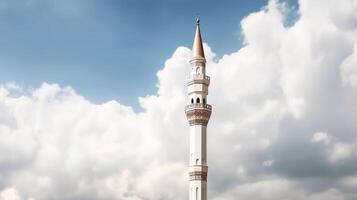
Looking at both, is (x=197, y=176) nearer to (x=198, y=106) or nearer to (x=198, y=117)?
(x=198, y=117)

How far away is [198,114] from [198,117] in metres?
0.41

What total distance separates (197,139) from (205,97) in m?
6.65

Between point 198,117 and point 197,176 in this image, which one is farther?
point 198,117

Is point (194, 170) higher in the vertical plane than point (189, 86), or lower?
lower

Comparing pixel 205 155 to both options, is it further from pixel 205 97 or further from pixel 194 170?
pixel 205 97

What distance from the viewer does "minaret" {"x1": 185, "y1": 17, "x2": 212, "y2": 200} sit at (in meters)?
68.9

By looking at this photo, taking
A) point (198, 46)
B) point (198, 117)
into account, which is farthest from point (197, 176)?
point (198, 46)

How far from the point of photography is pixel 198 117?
71.8 metres

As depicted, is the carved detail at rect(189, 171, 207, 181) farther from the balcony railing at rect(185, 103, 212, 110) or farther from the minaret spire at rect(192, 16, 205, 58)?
the minaret spire at rect(192, 16, 205, 58)

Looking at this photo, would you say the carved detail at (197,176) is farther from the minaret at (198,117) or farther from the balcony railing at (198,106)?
the balcony railing at (198,106)

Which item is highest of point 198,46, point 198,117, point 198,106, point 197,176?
point 198,46

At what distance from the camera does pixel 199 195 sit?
6838cm

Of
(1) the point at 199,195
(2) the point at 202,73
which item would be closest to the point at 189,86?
(2) the point at 202,73

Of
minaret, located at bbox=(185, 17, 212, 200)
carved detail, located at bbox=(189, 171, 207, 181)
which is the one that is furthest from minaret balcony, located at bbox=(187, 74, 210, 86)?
carved detail, located at bbox=(189, 171, 207, 181)
